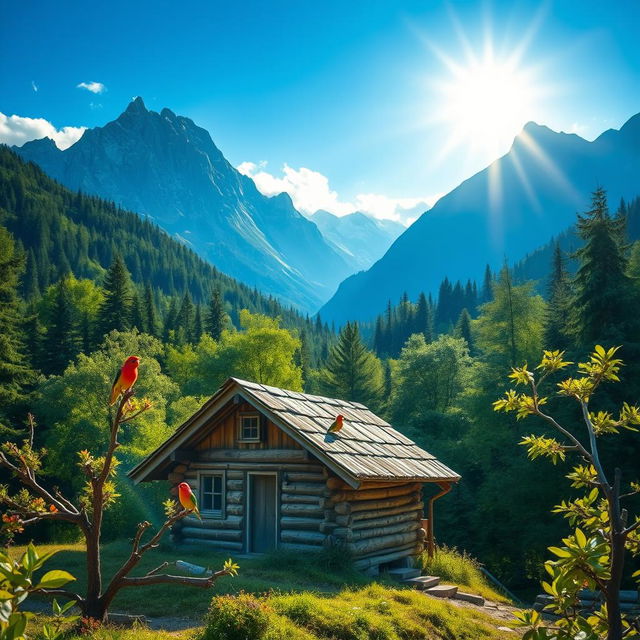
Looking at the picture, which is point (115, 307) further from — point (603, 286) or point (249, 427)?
point (603, 286)

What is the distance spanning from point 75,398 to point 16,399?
125 inches

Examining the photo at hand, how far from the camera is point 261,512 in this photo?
17672mm

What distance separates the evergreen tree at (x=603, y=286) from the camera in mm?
23609

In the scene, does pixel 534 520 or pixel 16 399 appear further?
pixel 16 399

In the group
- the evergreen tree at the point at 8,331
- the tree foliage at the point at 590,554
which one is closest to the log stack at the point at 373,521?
the tree foliage at the point at 590,554

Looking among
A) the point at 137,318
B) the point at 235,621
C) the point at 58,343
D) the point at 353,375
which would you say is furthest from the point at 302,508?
the point at 137,318

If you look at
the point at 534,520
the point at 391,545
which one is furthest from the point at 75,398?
the point at 534,520

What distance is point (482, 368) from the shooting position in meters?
37.5

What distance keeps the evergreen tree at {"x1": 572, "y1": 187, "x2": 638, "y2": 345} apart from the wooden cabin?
31.2ft

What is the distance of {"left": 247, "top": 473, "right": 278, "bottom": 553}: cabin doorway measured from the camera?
17.5m

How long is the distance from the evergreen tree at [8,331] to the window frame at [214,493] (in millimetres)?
14788

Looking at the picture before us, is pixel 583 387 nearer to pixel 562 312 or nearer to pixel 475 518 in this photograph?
pixel 475 518

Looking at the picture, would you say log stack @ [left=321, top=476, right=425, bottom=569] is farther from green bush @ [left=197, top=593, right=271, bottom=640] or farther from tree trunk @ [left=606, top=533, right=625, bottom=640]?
tree trunk @ [left=606, top=533, right=625, bottom=640]

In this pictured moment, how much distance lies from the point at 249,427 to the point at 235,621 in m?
9.31
